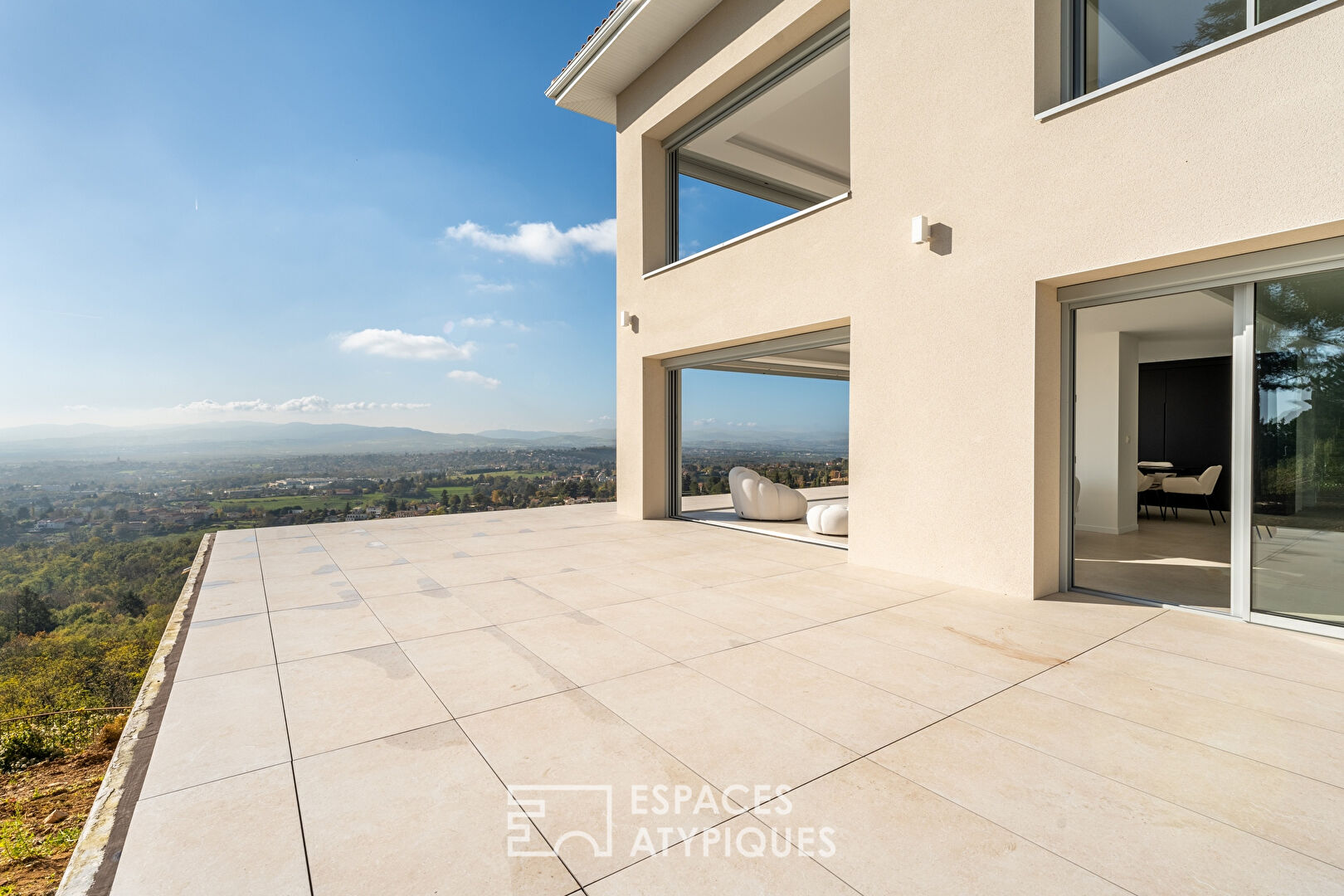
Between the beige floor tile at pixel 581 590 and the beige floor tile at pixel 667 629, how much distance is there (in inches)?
6.1

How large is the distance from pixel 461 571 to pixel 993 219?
18.0 feet

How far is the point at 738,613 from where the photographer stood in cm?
413

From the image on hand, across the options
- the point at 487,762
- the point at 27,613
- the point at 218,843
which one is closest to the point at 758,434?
the point at 487,762

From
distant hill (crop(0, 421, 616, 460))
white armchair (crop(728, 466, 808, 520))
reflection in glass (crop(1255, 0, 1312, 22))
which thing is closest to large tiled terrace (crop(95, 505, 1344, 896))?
reflection in glass (crop(1255, 0, 1312, 22))

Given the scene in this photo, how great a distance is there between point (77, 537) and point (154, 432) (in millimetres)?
19329

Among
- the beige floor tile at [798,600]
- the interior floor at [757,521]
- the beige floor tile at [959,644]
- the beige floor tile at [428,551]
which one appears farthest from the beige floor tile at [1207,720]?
the beige floor tile at [428,551]

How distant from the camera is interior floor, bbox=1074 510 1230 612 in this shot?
459cm

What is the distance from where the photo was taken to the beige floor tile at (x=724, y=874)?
1528mm

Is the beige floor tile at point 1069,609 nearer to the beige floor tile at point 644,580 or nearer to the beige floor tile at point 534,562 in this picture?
the beige floor tile at point 644,580

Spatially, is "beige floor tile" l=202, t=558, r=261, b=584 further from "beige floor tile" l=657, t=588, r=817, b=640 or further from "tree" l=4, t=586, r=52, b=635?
"tree" l=4, t=586, r=52, b=635

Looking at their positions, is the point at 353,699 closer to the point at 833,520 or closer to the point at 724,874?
the point at 724,874

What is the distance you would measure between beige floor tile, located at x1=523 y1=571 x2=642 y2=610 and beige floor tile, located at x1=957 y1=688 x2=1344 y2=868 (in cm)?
262

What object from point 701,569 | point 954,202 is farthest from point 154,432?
point 954,202

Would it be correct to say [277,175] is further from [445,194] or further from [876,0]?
[876,0]
